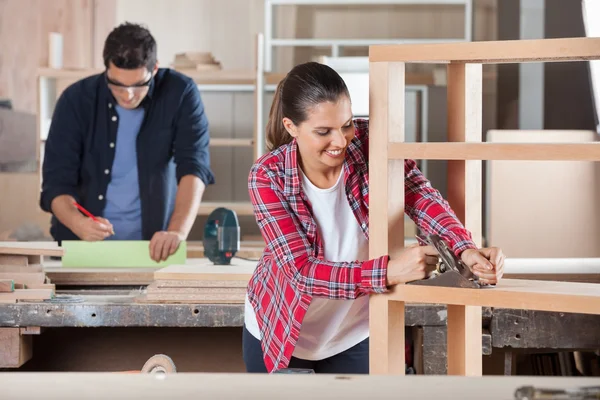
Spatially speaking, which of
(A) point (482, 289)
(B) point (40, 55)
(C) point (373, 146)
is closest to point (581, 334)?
(A) point (482, 289)

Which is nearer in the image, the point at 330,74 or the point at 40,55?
the point at 330,74

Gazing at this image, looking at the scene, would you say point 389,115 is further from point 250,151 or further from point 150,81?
point 250,151

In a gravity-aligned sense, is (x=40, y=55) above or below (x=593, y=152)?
above

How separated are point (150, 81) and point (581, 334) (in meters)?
1.94

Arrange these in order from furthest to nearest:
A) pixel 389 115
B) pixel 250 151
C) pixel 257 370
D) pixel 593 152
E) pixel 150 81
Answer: pixel 250 151, pixel 150 81, pixel 257 370, pixel 389 115, pixel 593 152

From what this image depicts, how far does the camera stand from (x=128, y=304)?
8.13ft

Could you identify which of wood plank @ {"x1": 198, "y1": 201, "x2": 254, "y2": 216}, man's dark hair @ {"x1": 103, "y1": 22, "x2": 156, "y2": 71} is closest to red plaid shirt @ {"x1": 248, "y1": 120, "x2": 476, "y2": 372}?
man's dark hair @ {"x1": 103, "y1": 22, "x2": 156, "y2": 71}

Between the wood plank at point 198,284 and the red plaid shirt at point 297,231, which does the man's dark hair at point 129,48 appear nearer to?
the wood plank at point 198,284

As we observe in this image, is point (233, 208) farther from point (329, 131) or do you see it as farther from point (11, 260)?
point (329, 131)

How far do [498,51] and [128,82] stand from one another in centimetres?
205

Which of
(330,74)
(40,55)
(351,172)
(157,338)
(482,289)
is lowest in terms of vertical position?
(157,338)

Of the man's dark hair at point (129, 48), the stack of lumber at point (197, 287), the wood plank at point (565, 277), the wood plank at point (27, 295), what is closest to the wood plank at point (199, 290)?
the stack of lumber at point (197, 287)

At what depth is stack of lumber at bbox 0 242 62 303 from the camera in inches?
99.1

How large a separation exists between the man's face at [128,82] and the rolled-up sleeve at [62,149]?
→ 0.22m
